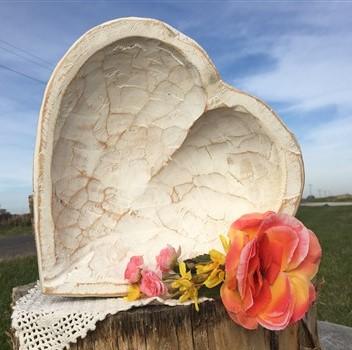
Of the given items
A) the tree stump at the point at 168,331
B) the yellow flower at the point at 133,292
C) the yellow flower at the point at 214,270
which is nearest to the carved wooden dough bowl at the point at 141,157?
the yellow flower at the point at 133,292

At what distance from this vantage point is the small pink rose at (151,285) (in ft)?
6.25

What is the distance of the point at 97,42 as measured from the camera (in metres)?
1.97

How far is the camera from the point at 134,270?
197 cm

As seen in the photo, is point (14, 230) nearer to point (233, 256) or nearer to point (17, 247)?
point (17, 247)

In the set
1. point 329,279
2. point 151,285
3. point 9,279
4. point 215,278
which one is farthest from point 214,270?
point 9,279

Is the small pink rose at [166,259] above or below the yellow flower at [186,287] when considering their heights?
above

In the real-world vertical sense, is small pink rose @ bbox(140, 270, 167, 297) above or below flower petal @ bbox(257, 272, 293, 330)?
above

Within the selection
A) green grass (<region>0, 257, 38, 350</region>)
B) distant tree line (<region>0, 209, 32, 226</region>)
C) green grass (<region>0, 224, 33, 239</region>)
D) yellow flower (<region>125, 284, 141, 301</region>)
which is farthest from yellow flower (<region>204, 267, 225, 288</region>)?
distant tree line (<region>0, 209, 32, 226</region>)

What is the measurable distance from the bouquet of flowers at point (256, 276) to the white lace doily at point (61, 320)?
Result: 0.07 meters

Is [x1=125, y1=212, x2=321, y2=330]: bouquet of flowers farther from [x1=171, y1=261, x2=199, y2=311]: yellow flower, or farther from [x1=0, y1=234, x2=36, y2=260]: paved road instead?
[x1=0, y1=234, x2=36, y2=260]: paved road

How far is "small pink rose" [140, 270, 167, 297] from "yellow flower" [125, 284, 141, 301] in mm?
24

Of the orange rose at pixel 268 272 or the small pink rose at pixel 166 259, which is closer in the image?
the orange rose at pixel 268 272

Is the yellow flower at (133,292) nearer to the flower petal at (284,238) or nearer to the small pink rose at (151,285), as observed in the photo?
the small pink rose at (151,285)

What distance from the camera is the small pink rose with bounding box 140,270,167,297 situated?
6.25ft
